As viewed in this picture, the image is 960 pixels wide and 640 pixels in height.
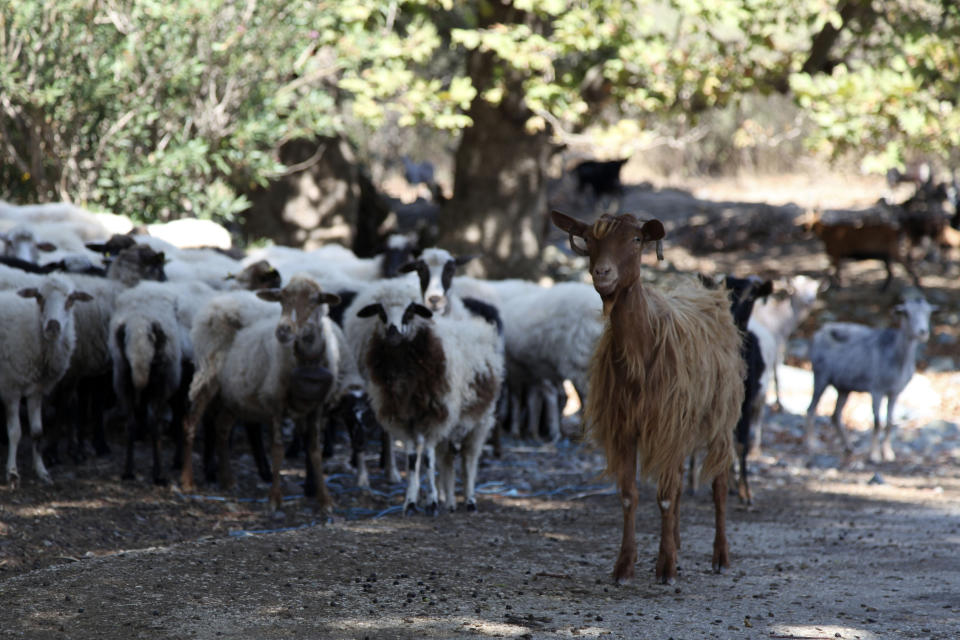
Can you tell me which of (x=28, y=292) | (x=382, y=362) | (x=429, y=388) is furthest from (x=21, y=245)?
(x=429, y=388)

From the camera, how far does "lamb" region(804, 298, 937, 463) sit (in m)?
11.1

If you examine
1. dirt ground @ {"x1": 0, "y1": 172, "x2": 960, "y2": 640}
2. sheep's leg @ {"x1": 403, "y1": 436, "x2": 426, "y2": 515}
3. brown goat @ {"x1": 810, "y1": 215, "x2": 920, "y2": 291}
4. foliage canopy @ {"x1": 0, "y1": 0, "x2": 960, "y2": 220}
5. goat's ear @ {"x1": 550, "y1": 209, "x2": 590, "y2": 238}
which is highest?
foliage canopy @ {"x1": 0, "y1": 0, "x2": 960, "y2": 220}

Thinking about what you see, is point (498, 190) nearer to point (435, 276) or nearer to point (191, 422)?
point (435, 276)

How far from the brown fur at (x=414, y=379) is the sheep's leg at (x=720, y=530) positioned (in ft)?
6.79

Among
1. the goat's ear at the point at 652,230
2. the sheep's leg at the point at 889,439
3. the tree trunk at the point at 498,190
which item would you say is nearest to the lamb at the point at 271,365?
the goat's ear at the point at 652,230

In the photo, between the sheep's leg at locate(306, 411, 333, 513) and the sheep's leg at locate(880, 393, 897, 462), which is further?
the sheep's leg at locate(880, 393, 897, 462)

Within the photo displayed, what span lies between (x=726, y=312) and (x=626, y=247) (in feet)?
4.55

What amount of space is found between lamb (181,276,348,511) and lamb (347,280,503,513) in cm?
36

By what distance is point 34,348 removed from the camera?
25.7ft

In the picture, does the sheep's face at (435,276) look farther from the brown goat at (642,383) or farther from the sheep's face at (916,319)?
the sheep's face at (916,319)

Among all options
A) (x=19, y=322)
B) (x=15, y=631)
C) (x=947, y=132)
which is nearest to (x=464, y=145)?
(x=947, y=132)

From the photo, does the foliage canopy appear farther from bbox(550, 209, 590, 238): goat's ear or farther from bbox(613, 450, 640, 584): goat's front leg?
bbox(613, 450, 640, 584): goat's front leg

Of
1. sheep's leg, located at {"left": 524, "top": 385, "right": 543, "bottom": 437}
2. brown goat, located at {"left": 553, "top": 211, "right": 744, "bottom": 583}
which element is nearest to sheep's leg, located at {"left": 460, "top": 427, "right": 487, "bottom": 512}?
brown goat, located at {"left": 553, "top": 211, "right": 744, "bottom": 583}

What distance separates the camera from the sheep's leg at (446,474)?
805cm
